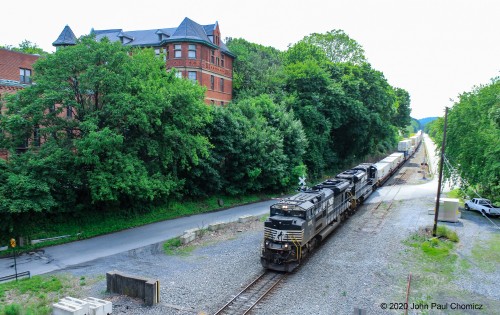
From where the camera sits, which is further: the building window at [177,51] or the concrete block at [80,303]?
the building window at [177,51]

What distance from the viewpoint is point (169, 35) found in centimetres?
4491

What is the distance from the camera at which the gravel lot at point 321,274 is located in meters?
14.8

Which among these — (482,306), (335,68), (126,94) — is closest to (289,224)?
(482,306)

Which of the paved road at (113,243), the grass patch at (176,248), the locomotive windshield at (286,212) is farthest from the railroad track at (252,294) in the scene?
the paved road at (113,243)

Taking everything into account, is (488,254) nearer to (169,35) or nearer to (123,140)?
(123,140)

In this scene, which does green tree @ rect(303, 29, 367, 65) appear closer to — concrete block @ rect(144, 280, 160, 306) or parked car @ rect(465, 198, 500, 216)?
parked car @ rect(465, 198, 500, 216)

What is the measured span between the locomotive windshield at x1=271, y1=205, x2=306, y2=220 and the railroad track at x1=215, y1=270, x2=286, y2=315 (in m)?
2.89

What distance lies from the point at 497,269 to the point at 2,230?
89.4 feet

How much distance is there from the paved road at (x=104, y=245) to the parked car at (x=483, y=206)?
1807 centimetres

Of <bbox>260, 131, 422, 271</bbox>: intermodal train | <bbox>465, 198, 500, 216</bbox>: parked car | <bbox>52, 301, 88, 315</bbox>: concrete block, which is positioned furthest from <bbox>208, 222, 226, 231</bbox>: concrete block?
<bbox>465, 198, 500, 216</bbox>: parked car

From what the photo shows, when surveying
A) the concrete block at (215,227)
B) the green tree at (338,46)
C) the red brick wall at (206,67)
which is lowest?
the concrete block at (215,227)

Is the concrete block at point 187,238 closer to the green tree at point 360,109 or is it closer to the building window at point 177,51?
the building window at point 177,51

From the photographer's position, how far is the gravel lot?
14.8 meters

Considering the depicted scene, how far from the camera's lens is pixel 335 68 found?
5388 centimetres
